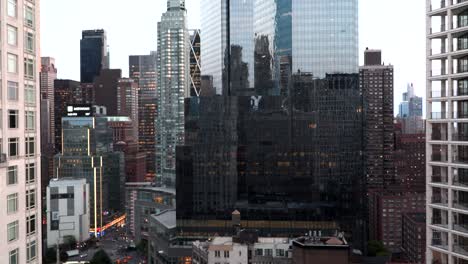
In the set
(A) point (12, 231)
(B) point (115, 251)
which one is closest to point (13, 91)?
(A) point (12, 231)

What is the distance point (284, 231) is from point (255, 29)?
5477 cm

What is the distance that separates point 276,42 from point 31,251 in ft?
366

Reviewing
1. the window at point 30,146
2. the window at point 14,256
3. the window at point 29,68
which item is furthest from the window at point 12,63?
the window at point 14,256

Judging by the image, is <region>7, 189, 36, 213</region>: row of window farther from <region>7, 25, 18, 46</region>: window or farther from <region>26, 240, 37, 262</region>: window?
<region>7, 25, 18, 46</region>: window

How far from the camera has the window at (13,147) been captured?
2286cm

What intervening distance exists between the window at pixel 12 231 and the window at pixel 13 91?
574 centimetres

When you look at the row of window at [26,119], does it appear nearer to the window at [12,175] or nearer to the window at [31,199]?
the window at [12,175]

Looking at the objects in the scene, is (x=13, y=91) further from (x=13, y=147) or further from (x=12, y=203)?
(x=12, y=203)

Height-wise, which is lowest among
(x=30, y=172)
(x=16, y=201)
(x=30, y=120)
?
(x=16, y=201)

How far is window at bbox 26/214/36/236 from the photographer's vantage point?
2439cm

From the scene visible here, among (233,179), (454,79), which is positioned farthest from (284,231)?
(454,79)

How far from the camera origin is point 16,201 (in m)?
23.3

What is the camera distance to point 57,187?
15950 cm

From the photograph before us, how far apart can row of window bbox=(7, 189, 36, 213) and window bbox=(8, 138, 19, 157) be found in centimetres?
186
